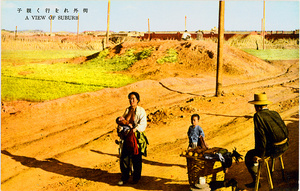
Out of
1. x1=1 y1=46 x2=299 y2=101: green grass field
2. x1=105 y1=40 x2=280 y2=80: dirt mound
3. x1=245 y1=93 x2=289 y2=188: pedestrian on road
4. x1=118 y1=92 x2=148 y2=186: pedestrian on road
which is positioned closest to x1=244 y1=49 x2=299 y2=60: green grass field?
x1=105 y1=40 x2=280 y2=80: dirt mound

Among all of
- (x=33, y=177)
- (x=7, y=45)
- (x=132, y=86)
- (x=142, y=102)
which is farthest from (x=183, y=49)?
(x=7, y=45)

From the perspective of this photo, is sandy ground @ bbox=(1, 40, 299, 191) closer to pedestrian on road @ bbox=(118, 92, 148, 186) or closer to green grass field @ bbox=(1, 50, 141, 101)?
pedestrian on road @ bbox=(118, 92, 148, 186)

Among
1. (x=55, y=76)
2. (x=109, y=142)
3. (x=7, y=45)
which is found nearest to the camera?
(x=109, y=142)

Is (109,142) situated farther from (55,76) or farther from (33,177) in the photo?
(55,76)

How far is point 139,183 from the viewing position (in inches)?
326

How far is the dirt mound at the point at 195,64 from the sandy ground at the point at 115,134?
108 inches

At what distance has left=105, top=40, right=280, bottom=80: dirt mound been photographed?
80.2 ft

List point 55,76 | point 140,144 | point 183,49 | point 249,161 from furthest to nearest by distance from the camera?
point 183,49 < point 55,76 < point 140,144 < point 249,161

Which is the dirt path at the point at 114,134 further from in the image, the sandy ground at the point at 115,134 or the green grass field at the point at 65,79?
the green grass field at the point at 65,79

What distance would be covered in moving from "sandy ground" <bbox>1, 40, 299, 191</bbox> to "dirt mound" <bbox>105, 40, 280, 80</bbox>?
275 centimetres

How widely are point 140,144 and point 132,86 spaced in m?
12.1

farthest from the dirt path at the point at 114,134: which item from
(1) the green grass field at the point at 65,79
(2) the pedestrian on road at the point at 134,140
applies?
(1) the green grass field at the point at 65,79

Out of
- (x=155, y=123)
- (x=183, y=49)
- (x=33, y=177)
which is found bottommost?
(x=33, y=177)

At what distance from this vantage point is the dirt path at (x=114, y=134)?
29.1ft
